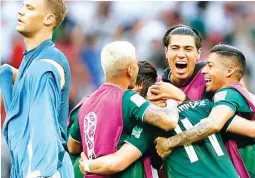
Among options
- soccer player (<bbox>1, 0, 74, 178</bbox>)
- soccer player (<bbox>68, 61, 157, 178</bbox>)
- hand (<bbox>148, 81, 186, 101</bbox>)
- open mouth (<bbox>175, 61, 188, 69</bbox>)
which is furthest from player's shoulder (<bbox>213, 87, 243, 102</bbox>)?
soccer player (<bbox>1, 0, 74, 178</bbox>)

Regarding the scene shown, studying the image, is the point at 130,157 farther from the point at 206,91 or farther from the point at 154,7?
the point at 154,7

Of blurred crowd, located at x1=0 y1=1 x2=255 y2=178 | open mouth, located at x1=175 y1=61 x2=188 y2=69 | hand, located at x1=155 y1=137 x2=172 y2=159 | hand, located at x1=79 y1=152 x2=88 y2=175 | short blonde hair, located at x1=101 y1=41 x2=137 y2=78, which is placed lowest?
blurred crowd, located at x1=0 y1=1 x2=255 y2=178

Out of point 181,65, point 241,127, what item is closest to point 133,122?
point 241,127

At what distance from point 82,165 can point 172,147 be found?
617mm

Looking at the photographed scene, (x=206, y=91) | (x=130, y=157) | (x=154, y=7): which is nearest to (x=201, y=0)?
(x=154, y=7)

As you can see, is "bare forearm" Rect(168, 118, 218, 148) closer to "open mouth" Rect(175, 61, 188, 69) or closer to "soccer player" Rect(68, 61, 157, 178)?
"soccer player" Rect(68, 61, 157, 178)

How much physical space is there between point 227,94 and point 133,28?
5.93 meters

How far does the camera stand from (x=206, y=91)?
20.6ft

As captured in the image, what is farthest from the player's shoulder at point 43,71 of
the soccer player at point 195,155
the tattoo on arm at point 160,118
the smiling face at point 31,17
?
the soccer player at point 195,155

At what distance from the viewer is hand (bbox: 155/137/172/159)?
577 centimetres

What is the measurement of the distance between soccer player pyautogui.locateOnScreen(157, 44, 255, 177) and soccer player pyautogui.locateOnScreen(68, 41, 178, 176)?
19 cm

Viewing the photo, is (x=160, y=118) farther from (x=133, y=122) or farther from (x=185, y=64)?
(x=185, y=64)

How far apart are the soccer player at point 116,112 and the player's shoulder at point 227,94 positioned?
393 mm

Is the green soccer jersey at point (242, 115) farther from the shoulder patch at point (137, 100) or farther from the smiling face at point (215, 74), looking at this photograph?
the shoulder patch at point (137, 100)
